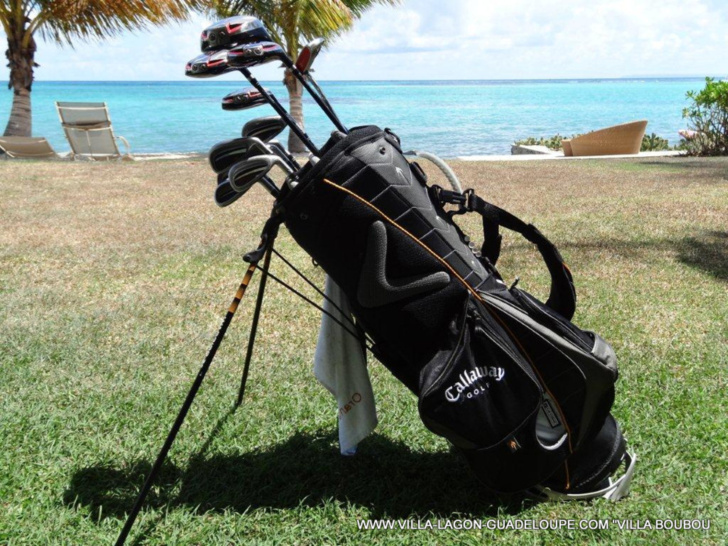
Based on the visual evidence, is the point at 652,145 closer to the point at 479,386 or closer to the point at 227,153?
the point at 479,386

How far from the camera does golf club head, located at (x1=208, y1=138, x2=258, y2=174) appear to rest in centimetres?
222

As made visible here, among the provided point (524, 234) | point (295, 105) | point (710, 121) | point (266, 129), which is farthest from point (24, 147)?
Result: point (710, 121)

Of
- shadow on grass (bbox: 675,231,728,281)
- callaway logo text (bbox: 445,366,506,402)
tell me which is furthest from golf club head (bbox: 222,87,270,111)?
shadow on grass (bbox: 675,231,728,281)

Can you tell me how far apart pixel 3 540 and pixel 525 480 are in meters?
1.69

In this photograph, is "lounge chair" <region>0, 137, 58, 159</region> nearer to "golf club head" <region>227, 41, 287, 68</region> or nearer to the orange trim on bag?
"golf club head" <region>227, 41, 287, 68</region>

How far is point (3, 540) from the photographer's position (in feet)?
7.30

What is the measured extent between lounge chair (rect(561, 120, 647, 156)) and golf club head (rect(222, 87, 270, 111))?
1408cm

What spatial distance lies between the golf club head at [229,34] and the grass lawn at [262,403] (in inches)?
60.4

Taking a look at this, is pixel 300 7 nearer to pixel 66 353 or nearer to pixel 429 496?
pixel 66 353

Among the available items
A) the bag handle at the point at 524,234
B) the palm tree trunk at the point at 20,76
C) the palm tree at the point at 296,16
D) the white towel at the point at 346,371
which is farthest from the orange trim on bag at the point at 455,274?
the palm tree trunk at the point at 20,76

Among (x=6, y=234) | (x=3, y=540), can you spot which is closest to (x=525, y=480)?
(x=3, y=540)

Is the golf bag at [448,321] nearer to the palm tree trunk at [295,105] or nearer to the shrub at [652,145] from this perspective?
the palm tree trunk at [295,105]

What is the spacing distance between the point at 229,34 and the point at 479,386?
133 cm

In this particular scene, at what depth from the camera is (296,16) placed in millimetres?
14836
